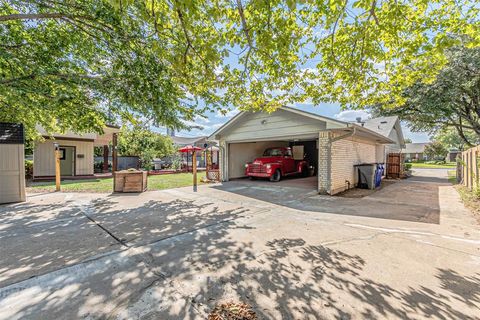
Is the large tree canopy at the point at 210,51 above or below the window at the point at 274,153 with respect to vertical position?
above

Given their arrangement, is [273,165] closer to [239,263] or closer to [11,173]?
[239,263]

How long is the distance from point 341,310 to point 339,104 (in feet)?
19.3

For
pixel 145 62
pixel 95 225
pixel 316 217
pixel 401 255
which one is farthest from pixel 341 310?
pixel 145 62

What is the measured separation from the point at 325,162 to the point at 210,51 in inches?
227

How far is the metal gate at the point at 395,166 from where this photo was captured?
13.6 m

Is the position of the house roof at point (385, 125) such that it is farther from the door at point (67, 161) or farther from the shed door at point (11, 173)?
the door at point (67, 161)

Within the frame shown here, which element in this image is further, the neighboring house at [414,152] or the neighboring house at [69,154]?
the neighboring house at [414,152]

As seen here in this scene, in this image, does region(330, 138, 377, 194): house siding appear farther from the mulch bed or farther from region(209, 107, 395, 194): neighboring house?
the mulch bed

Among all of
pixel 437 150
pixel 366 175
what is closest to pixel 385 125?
pixel 366 175

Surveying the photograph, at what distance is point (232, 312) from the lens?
187cm

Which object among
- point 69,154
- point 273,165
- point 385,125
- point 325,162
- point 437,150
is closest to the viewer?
point 325,162

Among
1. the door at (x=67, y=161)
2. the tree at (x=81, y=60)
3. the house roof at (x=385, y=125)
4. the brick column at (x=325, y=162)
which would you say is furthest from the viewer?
the house roof at (x=385, y=125)

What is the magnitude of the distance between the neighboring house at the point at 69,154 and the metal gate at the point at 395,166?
17.5 meters

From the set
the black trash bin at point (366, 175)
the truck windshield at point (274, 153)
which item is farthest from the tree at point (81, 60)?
the black trash bin at point (366, 175)
